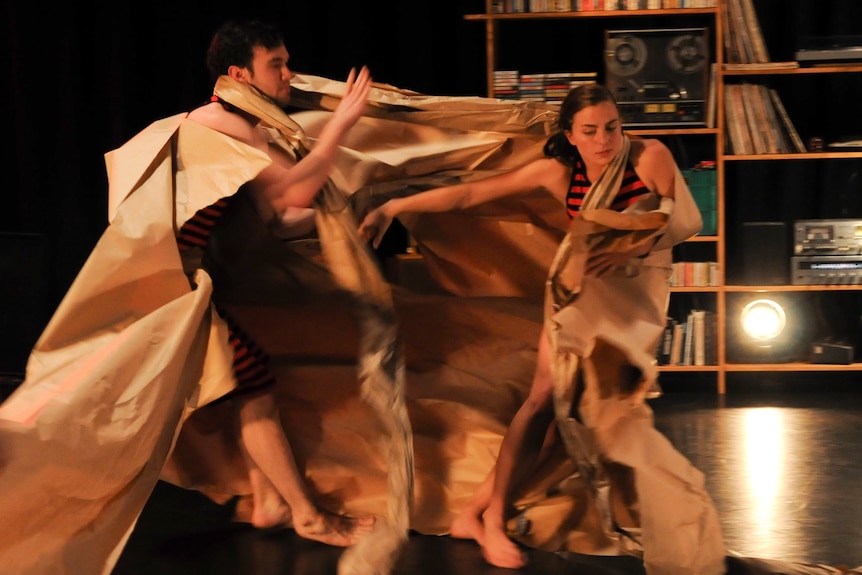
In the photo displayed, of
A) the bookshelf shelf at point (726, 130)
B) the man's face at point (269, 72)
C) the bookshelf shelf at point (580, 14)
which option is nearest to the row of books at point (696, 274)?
the bookshelf shelf at point (726, 130)

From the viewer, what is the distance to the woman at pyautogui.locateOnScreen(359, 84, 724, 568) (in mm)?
2299

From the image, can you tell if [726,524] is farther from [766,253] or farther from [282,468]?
[766,253]

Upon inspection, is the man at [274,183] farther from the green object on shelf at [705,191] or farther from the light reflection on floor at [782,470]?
the green object on shelf at [705,191]

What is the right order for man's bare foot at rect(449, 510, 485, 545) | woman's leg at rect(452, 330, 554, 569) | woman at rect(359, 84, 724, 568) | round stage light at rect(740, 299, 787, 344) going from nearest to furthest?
woman at rect(359, 84, 724, 568) < woman's leg at rect(452, 330, 554, 569) < man's bare foot at rect(449, 510, 485, 545) < round stage light at rect(740, 299, 787, 344)

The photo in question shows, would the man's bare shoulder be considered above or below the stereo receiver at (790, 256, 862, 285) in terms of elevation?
above

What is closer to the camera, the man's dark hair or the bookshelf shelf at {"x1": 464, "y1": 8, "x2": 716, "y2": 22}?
the man's dark hair

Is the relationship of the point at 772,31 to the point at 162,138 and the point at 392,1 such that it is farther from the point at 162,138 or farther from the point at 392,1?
the point at 162,138

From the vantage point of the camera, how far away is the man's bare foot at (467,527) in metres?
2.54

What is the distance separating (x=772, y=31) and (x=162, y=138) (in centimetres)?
326

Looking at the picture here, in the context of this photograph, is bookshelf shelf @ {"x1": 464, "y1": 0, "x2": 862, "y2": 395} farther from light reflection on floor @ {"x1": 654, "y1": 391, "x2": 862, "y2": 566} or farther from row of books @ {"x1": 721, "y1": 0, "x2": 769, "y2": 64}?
light reflection on floor @ {"x1": 654, "y1": 391, "x2": 862, "y2": 566}

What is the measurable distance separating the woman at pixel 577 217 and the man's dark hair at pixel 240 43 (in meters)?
0.45

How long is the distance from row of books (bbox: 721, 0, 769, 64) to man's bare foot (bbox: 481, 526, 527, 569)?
2.78 m

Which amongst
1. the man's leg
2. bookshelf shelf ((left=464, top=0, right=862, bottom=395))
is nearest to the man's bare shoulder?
the man's leg

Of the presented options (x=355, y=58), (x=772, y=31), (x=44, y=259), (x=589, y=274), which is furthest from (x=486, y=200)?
(x=772, y=31)
